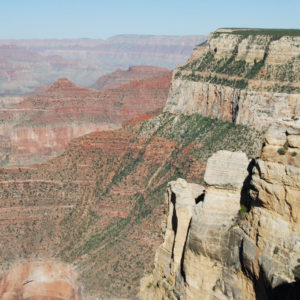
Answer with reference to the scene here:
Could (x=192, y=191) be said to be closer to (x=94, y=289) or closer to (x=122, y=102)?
(x=94, y=289)

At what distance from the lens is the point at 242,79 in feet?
243

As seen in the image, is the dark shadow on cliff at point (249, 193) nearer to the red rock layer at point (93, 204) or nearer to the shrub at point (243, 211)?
the shrub at point (243, 211)

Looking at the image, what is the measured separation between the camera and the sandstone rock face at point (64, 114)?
163 metres

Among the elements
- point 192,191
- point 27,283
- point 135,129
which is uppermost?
point 192,191

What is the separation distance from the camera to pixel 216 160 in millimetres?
22031

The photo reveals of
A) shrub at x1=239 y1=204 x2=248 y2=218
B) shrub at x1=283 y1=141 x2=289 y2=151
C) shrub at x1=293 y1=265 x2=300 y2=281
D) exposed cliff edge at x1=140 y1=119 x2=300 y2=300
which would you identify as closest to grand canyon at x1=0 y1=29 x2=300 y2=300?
exposed cliff edge at x1=140 y1=119 x2=300 y2=300

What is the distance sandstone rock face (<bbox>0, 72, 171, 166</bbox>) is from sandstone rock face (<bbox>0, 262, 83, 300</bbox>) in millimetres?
89297

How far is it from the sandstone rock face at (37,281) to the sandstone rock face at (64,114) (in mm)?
89297

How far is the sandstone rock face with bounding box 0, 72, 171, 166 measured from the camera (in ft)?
535

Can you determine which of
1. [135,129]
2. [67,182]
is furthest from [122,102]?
[67,182]

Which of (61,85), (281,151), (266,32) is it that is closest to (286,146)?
(281,151)

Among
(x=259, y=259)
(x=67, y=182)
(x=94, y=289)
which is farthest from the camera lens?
(x=67, y=182)

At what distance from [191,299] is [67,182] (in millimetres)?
57773

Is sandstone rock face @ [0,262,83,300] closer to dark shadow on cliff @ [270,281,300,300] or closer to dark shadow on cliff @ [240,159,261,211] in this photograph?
dark shadow on cliff @ [240,159,261,211]
